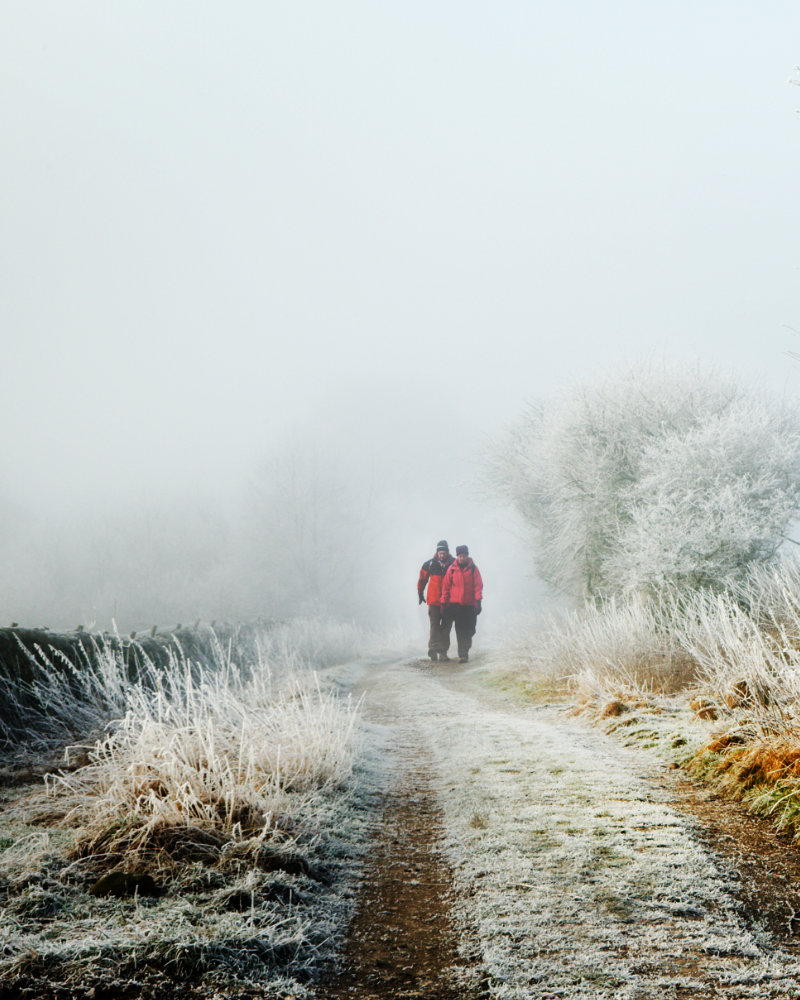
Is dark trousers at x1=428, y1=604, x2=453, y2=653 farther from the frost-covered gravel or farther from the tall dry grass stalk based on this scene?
the tall dry grass stalk

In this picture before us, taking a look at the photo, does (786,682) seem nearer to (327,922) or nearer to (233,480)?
(327,922)

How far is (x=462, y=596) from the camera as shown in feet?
55.5

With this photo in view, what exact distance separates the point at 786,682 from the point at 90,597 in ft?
131

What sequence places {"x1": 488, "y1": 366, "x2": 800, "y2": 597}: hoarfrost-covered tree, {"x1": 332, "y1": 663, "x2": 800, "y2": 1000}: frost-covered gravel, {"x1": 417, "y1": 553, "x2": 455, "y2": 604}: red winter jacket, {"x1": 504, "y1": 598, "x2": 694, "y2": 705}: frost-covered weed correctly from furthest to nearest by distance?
{"x1": 417, "y1": 553, "x2": 455, "y2": 604}: red winter jacket → {"x1": 488, "y1": 366, "x2": 800, "y2": 597}: hoarfrost-covered tree → {"x1": 504, "y1": 598, "x2": 694, "y2": 705}: frost-covered weed → {"x1": 332, "y1": 663, "x2": 800, "y2": 1000}: frost-covered gravel

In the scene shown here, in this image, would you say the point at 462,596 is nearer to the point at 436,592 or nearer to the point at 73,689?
the point at 436,592

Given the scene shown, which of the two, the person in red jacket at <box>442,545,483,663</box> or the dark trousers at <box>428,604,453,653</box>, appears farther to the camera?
the dark trousers at <box>428,604,453,653</box>

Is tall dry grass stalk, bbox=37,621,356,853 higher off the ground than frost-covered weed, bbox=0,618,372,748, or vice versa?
tall dry grass stalk, bbox=37,621,356,853

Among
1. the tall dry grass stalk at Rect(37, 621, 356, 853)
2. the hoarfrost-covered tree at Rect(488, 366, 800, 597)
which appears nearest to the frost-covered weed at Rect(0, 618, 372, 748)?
the tall dry grass stalk at Rect(37, 621, 356, 853)

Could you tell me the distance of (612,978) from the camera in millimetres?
2312

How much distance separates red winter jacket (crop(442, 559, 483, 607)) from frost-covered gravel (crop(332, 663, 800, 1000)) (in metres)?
10.9

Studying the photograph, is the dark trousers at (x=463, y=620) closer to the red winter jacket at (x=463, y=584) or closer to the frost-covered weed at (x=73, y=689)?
the red winter jacket at (x=463, y=584)

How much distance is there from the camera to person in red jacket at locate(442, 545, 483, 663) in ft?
55.2

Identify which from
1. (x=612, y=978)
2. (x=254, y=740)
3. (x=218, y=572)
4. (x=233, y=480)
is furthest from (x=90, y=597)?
(x=612, y=978)

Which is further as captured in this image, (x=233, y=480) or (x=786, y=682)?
(x=233, y=480)
